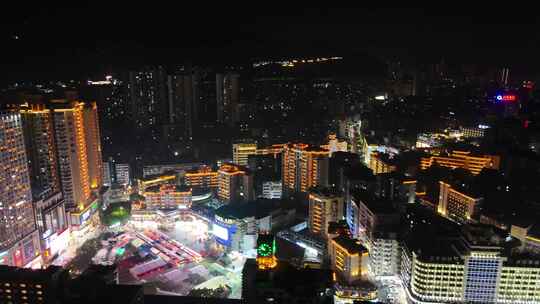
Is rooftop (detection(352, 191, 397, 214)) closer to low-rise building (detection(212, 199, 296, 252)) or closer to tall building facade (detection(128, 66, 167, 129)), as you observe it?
low-rise building (detection(212, 199, 296, 252))

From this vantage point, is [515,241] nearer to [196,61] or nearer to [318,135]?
[318,135]

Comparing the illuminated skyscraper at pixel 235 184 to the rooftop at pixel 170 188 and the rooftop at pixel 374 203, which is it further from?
the rooftop at pixel 374 203

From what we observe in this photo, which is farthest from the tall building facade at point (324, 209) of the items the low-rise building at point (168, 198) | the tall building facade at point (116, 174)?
the tall building facade at point (116, 174)

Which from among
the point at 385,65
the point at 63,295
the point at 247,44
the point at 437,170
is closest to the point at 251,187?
the point at 437,170

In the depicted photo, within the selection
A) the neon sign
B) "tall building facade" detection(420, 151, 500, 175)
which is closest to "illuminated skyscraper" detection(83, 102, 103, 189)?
"tall building facade" detection(420, 151, 500, 175)

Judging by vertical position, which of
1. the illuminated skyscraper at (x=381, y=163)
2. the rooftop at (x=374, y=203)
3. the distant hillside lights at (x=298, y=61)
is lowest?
the rooftop at (x=374, y=203)

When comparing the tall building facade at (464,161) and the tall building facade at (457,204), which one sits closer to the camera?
the tall building facade at (457,204)

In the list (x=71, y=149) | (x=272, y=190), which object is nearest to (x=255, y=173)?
(x=272, y=190)
